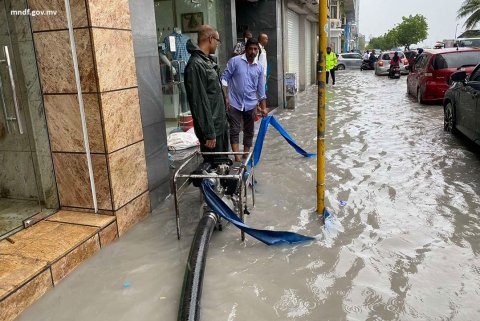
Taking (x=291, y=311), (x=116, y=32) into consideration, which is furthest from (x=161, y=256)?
(x=116, y=32)

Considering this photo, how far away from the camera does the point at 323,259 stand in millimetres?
3404

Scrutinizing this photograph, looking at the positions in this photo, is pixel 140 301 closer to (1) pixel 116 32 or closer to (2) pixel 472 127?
(1) pixel 116 32

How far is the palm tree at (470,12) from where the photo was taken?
36.3 meters

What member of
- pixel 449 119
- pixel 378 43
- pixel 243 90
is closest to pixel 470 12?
pixel 449 119

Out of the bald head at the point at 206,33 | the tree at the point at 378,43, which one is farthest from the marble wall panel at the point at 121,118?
the tree at the point at 378,43

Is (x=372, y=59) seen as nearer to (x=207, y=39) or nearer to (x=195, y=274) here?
(x=207, y=39)

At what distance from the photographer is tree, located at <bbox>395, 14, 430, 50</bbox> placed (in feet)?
232

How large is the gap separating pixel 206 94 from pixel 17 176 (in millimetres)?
2117

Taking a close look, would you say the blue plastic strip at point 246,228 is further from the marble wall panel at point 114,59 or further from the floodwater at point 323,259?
the marble wall panel at point 114,59

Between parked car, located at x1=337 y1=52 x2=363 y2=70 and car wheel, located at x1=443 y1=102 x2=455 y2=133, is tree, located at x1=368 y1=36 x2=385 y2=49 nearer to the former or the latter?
parked car, located at x1=337 y1=52 x2=363 y2=70

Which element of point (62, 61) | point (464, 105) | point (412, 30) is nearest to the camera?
point (62, 61)

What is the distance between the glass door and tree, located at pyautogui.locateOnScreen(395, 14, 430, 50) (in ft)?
249

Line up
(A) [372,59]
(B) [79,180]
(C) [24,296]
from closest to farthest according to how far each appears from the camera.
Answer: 1. (C) [24,296]
2. (B) [79,180]
3. (A) [372,59]

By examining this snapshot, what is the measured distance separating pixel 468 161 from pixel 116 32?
204 inches
